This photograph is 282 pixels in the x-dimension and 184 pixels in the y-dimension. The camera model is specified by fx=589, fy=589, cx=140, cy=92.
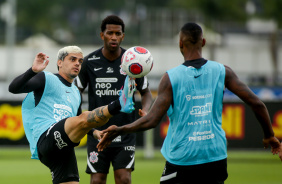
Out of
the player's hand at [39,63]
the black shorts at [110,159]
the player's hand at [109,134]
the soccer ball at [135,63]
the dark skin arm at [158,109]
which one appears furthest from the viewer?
the black shorts at [110,159]

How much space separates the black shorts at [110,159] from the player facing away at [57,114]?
92 centimetres

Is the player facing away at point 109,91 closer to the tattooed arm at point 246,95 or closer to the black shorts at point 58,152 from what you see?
the black shorts at point 58,152

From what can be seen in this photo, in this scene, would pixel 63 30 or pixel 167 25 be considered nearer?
pixel 167 25

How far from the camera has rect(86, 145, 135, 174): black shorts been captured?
332 inches

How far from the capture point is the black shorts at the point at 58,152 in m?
7.23

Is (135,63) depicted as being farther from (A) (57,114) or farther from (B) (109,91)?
(B) (109,91)

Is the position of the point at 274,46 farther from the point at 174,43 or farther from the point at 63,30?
the point at 63,30

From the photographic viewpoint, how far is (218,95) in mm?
6254

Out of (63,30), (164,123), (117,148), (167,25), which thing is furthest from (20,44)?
(117,148)

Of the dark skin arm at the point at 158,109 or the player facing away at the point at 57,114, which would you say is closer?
the dark skin arm at the point at 158,109

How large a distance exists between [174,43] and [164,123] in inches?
1220

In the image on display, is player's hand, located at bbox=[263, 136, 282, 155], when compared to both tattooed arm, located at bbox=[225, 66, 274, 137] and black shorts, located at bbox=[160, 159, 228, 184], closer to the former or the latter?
tattooed arm, located at bbox=[225, 66, 274, 137]

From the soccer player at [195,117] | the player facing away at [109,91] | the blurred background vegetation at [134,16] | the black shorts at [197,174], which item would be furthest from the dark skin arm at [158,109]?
the blurred background vegetation at [134,16]

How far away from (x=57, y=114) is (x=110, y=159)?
1.38 meters
